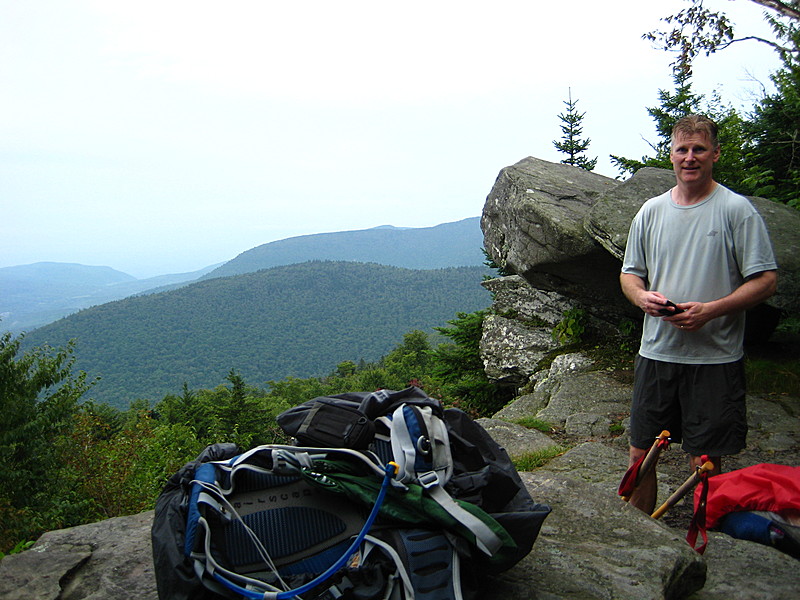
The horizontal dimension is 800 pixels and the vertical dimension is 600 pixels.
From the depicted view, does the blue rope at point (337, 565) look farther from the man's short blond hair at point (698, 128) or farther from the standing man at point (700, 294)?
the man's short blond hair at point (698, 128)

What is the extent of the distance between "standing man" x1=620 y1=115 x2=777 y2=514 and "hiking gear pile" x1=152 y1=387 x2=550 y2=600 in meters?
1.27

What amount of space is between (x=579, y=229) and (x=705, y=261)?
504 centimetres

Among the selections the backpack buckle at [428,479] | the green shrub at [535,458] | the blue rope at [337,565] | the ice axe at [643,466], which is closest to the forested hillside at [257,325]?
the green shrub at [535,458]

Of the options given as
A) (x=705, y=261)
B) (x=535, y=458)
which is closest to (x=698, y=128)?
(x=705, y=261)

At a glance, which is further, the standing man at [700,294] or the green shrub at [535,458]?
the green shrub at [535,458]

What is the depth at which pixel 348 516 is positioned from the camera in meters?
2.04

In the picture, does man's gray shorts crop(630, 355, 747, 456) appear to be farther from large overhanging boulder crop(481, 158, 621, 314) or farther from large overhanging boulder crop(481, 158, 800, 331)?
large overhanging boulder crop(481, 158, 621, 314)

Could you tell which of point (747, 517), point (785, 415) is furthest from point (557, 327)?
point (747, 517)

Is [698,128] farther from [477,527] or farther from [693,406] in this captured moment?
[477,527]

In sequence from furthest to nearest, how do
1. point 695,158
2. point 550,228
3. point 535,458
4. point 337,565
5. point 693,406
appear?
point 550,228 → point 535,458 → point 693,406 → point 695,158 → point 337,565

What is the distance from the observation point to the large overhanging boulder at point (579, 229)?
6.28 metres

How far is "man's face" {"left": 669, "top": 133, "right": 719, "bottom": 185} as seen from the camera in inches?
111

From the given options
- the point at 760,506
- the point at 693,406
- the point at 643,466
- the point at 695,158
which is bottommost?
the point at 760,506

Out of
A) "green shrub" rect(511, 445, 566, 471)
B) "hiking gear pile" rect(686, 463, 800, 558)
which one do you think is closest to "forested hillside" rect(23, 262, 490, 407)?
"green shrub" rect(511, 445, 566, 471)
